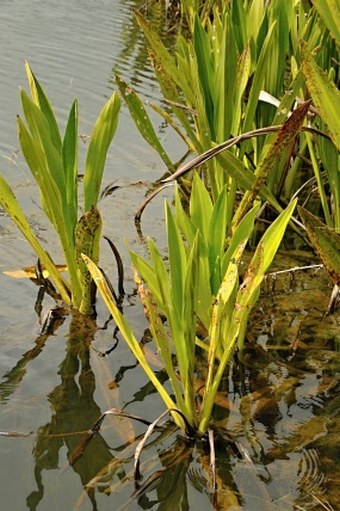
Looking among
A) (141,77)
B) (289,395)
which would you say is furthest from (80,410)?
(141,77)

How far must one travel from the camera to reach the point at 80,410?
1.35 m

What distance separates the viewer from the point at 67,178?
1.57 metres

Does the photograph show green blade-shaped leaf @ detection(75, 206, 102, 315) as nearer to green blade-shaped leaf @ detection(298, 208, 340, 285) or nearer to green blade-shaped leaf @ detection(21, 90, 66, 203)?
green blade-shaped leaf @ detection(21, 90, 66, 203)

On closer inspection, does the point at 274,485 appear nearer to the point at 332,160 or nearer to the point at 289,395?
the point at 289,395

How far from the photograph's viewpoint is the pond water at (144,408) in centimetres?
117

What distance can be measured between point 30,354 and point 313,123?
1.15m

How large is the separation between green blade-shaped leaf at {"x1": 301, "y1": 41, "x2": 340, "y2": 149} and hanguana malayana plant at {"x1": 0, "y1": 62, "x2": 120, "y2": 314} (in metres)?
0.40

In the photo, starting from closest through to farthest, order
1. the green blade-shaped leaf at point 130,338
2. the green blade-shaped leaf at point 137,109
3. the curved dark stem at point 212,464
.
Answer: the curved dark stem at point 212,464
the green blade-shaped leaf at point 130,338
the green blade-shaped leaf at point 137,109

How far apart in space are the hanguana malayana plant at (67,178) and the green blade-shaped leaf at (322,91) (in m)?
0.40

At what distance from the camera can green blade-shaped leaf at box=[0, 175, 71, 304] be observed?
1.57 metres

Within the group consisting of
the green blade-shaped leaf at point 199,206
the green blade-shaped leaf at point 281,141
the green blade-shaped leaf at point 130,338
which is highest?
the green blade-shaped leaf at point 281,141

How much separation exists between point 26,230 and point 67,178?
146 mm

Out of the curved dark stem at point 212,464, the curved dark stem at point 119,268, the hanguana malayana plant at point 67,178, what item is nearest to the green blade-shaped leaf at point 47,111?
the hanguana malayana plant at point 67,178

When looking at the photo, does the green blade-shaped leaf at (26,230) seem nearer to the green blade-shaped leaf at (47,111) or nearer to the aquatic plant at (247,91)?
the green blade-shaped leaf at (47,111)
